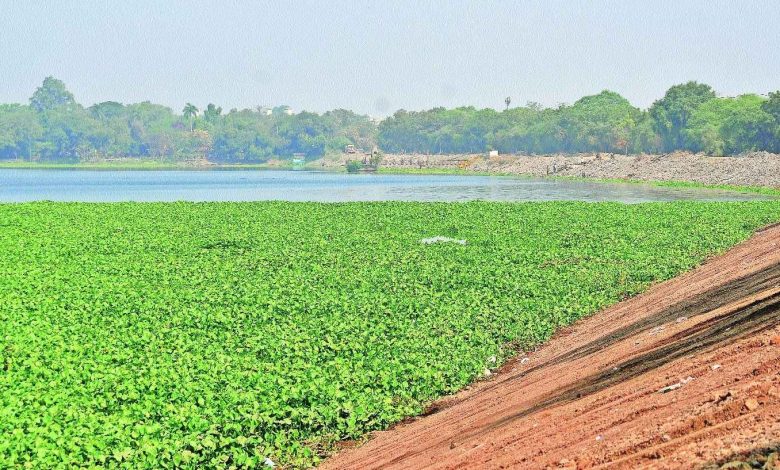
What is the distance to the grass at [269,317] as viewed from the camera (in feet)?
43.7

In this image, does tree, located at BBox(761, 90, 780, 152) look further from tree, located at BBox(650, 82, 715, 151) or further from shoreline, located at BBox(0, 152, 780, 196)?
tree, located at BBox(650, 82, 715, 151)

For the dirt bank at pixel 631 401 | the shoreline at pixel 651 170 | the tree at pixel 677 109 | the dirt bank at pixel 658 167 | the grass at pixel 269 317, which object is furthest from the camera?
the tree at pixel 677 109

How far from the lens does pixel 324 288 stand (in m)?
25.1

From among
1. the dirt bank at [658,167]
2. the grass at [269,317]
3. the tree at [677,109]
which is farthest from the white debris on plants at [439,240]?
the tree at [677,109]

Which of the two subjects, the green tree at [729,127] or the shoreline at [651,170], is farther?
the green tree at [729,127]

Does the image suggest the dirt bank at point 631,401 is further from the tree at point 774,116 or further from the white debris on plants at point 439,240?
the tree at point 774,116

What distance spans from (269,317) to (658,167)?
96.3 m

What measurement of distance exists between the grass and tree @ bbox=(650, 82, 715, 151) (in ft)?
316

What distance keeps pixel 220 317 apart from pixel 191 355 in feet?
11.6

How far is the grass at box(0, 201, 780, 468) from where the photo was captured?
524 inches

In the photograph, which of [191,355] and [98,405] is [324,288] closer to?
[191,355]

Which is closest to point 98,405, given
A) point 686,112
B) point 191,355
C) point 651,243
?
point 191,355

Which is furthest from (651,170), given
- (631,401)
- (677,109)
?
(631,401)

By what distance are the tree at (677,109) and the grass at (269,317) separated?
9617 centimetres
